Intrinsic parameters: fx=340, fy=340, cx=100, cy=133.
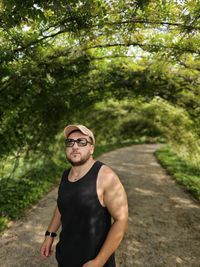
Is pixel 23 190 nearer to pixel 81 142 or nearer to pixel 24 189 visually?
pixel 24 189

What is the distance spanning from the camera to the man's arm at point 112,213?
2.34m

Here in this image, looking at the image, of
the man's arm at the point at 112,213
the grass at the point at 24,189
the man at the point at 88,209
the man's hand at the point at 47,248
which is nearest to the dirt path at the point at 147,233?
the grass at the point at 24,189

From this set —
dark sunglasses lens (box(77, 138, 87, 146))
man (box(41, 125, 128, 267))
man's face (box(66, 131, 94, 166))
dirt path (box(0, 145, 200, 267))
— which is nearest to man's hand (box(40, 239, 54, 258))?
man (box(41, 125, 128, 267))

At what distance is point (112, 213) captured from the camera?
2.37m

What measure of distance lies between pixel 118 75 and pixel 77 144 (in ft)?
21.5

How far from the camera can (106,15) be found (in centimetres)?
470

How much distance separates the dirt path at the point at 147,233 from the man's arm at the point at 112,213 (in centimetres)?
274

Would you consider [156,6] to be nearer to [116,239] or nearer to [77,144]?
[77,144]

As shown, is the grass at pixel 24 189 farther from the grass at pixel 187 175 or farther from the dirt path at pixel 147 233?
the grass at pixel 187 175

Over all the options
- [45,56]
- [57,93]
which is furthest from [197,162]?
[45,56]

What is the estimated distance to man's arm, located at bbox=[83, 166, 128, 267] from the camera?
7.68 ft

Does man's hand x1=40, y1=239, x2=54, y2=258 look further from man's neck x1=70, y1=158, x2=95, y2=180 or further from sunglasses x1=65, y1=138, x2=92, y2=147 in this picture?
sunglasses x1=65, y1=138, x2=92, y2=147

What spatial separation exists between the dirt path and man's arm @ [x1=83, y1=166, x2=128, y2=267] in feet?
8.99

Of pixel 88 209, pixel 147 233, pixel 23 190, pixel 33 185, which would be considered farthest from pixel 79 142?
pixel 33 185
